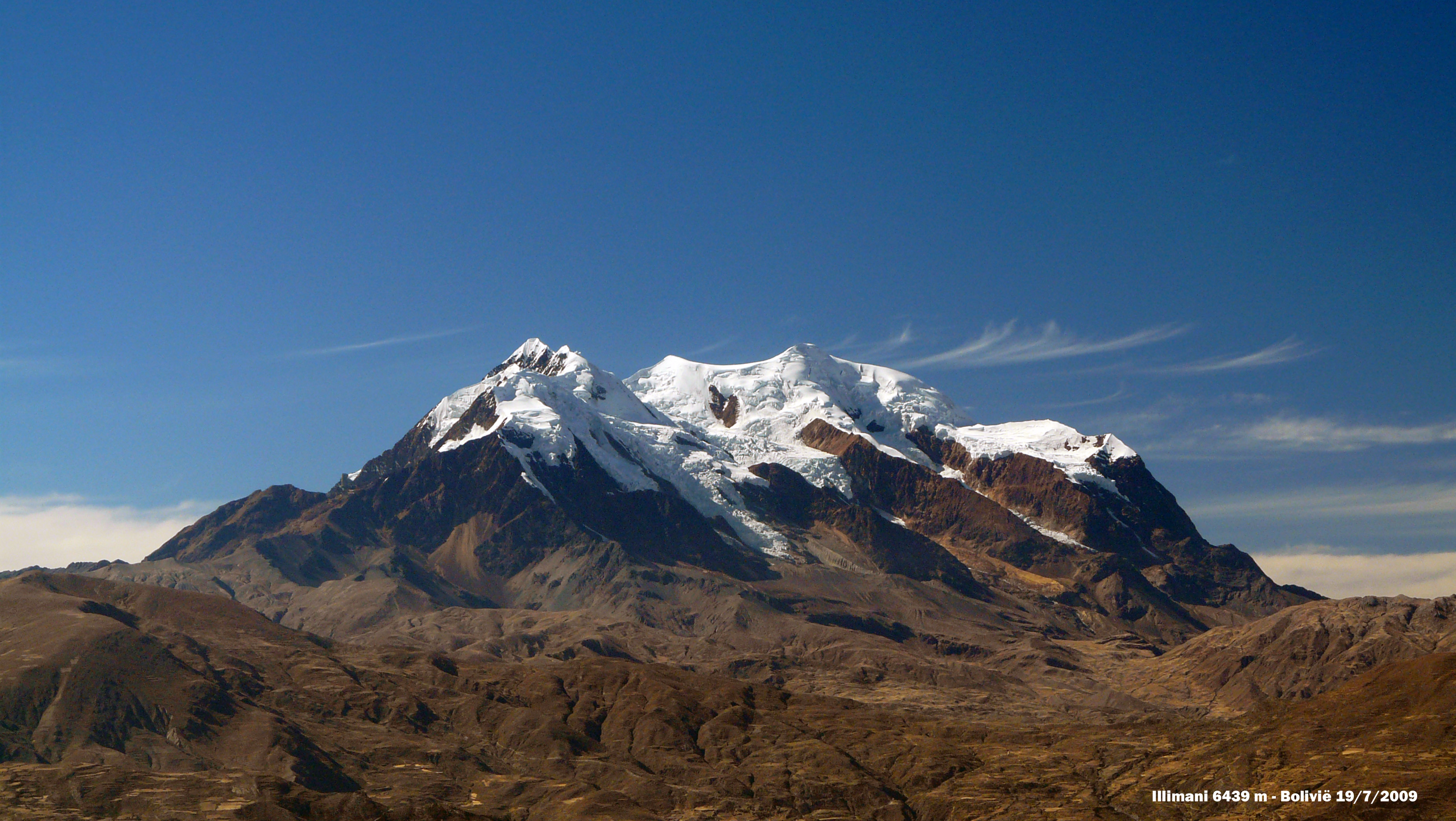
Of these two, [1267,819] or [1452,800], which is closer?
[1452,800]

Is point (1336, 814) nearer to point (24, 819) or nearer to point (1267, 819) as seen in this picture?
point (1267, 819)

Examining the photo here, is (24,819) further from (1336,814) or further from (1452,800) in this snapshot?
(1452,800)

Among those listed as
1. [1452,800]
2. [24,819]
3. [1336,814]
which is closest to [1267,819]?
[1336,814]

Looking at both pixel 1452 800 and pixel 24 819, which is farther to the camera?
pixel 24 819

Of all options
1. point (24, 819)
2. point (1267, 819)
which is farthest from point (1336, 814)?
point (24, 819)

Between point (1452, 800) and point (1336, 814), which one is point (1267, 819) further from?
point (1452, 800)

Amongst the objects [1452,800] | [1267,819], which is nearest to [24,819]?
[1267,819]
